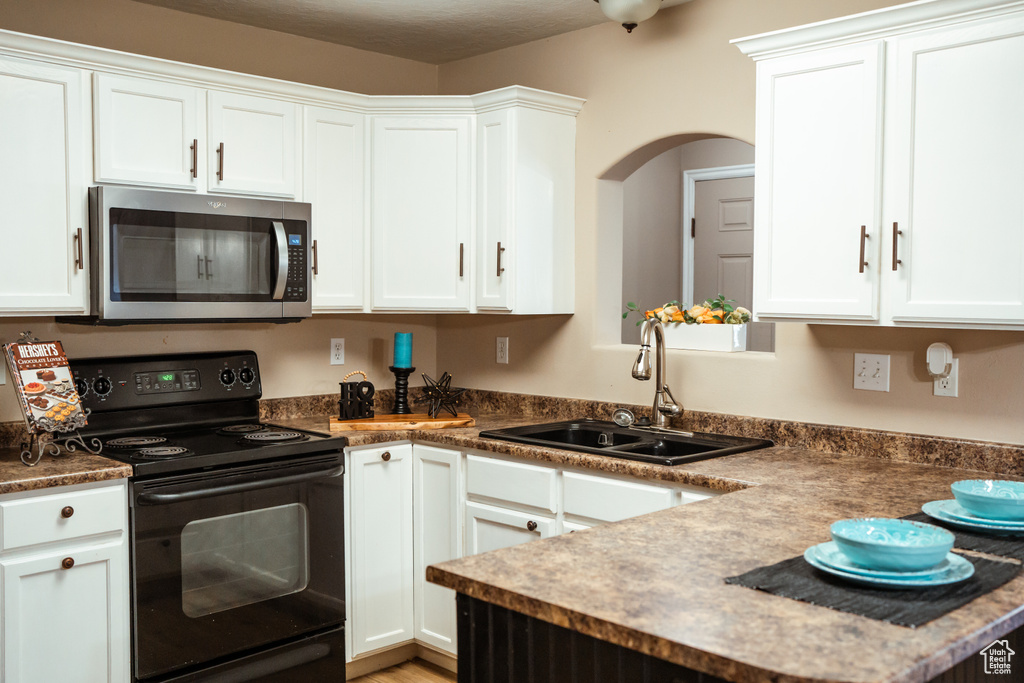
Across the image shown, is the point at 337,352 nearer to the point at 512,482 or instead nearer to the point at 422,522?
the point at 422,522

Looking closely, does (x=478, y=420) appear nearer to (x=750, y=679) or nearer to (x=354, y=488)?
(x=354, y=488)

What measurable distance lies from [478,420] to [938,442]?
5.49 ft

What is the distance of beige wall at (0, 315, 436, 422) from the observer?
299 centimetres

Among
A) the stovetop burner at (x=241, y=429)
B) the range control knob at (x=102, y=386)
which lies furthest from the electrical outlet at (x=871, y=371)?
the range control knob at (x=102, y=386)

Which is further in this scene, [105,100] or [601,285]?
[601,285]

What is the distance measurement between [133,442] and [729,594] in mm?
2159

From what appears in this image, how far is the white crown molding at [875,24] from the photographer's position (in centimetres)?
212

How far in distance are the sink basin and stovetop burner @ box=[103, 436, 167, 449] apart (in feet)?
3.52

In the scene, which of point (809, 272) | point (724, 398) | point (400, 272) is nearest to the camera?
point (809, 272)

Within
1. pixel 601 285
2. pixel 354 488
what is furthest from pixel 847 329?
pixel 354 488

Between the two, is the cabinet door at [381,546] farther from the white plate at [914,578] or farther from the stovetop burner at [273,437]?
the white plate at [914,578]

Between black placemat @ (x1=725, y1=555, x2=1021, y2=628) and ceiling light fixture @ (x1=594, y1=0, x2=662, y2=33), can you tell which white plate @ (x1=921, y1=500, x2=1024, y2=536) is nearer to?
black placemat @ (x1=725, y1=555, x2=1021, y2=628)

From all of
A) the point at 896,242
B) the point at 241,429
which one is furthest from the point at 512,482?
the point at 896,242

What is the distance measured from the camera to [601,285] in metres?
3.51
